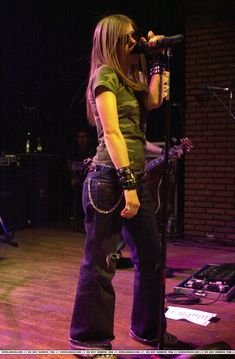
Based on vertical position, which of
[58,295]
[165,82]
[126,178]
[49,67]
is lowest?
[58,295]

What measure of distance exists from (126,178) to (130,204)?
4.8 inches

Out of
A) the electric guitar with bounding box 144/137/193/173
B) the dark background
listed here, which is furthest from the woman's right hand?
the dark background

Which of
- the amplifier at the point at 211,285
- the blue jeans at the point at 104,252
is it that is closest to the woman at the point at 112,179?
the blue jeans at the point at 104,252

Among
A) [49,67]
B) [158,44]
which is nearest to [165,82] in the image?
[158,44]

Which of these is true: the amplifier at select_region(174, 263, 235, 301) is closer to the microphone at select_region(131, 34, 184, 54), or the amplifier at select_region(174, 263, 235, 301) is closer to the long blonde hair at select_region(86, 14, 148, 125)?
the long blonde hair at select_region(86, 14, 148, 125)

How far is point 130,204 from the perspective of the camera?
2.10 meters

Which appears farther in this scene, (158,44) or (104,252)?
(104,252)

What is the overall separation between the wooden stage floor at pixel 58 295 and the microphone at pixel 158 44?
1.46 metres

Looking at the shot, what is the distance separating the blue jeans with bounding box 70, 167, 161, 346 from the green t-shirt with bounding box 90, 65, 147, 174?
92mm

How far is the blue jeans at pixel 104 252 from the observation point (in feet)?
7.32

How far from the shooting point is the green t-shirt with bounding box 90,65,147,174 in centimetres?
218

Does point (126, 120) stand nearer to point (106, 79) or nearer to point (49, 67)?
point (106, 79)

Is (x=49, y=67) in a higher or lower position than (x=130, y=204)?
higher

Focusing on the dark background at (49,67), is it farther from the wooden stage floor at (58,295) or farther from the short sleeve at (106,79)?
the short sleeve at (106,79)
